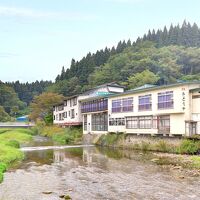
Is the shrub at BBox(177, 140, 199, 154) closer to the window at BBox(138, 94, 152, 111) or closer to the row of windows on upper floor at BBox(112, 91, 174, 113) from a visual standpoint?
the row of windows on upper floor at BBox(112, 91, 174, 113)

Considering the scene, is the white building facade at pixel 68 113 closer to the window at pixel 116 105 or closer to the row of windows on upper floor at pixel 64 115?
the row of windows on upper floor at pixel 64 115

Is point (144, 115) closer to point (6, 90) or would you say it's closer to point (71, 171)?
point (71, 171)

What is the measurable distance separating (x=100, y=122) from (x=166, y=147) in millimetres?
19950

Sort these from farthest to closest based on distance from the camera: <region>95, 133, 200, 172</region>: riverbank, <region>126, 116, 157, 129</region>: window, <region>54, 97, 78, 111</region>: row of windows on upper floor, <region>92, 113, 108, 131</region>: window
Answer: <region>54, 97, 78, 111</region>: row of windows on upper floor < <region>92, 113, 108, 131</region>: window < <region>126, 116, 157, 129</region>: window < <region>95, 133, 200, 172</region>: riverbank

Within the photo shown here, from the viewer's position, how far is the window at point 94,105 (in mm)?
52197

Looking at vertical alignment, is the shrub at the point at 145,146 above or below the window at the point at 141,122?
below

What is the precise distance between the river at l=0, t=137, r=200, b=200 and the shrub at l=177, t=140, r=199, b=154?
473 centimetres

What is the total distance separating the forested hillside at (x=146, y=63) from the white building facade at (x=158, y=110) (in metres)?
34.2

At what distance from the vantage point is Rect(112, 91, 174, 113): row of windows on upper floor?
37.1m

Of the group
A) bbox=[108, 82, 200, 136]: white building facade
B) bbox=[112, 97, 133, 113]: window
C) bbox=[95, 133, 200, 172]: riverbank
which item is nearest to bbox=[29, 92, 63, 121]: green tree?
bbox=[112, 97, 133, 113]: window

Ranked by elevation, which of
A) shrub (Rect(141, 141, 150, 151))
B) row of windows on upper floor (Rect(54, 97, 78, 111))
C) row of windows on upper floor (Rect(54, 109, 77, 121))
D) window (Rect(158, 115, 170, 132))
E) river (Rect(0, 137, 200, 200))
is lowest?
river (Rect(0, 137, 200, 200))

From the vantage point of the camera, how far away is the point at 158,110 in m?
38.7

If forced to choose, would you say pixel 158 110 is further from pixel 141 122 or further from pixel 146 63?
pixel 146 63

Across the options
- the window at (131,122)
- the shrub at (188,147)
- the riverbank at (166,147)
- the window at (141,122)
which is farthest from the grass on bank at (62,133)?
the shrub at (188,147)
